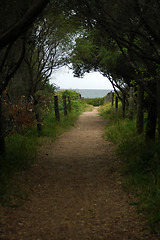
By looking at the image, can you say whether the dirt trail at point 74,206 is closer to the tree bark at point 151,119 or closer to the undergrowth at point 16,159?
the undergrowth at point 16,159

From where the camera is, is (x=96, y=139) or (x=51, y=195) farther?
(x=96, y=139)

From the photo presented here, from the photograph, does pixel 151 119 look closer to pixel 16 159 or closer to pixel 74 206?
pixel 74 206

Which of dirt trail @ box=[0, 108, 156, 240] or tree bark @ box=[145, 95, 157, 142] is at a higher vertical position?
tree bark @ box=[145, 95, 157, 142]

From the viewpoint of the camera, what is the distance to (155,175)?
16.5ft

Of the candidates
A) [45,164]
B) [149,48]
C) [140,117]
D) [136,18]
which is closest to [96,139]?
[140,117]

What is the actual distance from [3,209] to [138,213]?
2231 millimetres

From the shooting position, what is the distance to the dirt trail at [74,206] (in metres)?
3.63

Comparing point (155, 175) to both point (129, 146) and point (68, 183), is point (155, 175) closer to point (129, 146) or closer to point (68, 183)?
point (68, 183)

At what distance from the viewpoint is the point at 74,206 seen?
4.61 meters

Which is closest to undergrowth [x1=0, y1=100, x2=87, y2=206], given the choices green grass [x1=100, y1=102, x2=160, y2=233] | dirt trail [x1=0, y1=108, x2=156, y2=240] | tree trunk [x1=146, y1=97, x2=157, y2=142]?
dirt trail [x1=0, y1=108, x2=156, y2=240]

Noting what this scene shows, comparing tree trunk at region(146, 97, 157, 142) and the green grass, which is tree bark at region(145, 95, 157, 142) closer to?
tree trunk at region(146, 97, 157, 142)

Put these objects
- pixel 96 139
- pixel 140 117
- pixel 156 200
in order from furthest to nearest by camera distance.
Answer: pixel 96 139, pixel 140 117, pixel 156 200

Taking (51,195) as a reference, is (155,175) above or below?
above

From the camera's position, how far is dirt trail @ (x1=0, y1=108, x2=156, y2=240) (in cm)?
363
